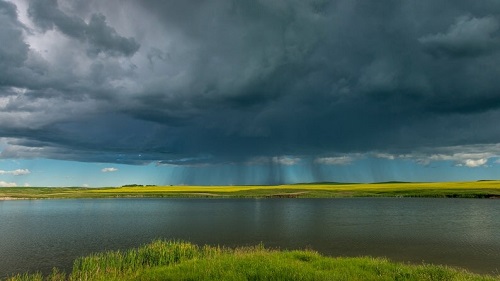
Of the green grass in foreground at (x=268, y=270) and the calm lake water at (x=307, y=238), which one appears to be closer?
the green grass in foreground at (x=268, y=270)

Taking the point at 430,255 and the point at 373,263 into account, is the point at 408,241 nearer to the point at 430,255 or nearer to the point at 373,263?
the point at 430,255

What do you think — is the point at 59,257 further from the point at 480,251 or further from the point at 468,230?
the point at 468,230

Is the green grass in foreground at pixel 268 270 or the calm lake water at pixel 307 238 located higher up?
the green grass in foreground at pixel 268 270

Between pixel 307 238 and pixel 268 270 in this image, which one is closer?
pixel 268 270

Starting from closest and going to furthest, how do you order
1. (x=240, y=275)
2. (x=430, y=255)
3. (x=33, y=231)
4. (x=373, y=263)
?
(x=240, y=275)
(x=373, y=263)
(x=430, y=255)
(x=33, y=231)

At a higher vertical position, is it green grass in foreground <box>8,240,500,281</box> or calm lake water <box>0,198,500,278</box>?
green grass in foreground <box>8,240,500,281</box>

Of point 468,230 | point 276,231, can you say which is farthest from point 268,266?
point 468,230

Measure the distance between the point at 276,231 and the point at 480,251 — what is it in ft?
72.0

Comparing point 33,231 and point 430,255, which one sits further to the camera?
point 33,231

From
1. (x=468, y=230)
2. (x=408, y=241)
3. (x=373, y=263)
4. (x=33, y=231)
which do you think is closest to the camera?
(x=373, y=263)

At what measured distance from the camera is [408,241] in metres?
38.1

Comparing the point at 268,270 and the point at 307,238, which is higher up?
the point at 268,270

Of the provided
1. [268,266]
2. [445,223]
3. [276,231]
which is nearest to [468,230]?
[445,223]

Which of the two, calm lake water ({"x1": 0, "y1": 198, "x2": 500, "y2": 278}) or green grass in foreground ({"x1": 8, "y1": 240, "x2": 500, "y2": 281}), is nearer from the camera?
green grass in foreground ({"x1": 8, "y1": 240, "x2": 500, "y2": 281})
